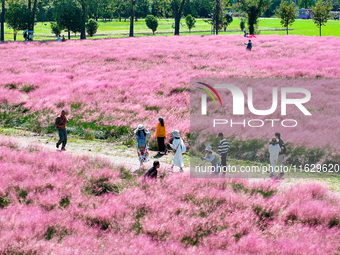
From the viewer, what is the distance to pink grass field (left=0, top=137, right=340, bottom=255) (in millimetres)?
7609

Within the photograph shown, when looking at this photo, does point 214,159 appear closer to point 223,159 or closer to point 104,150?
point 223,159

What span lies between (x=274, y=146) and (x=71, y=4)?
192 feet

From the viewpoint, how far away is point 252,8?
64.2 meters

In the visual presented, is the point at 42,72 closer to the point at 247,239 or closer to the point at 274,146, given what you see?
the point at 274,146

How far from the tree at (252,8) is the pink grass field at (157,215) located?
191 ft

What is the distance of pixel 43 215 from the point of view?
855 cm

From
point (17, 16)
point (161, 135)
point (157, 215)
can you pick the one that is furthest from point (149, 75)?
point (17, 16)

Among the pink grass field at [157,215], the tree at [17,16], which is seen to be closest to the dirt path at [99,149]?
the pink grass field at [157,215]

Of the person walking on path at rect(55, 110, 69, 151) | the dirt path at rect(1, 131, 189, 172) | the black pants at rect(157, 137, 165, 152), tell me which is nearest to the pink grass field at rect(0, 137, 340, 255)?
the dirt path at rect(1, 131, 189, 172)

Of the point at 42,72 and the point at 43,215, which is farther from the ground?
the point at 42,72

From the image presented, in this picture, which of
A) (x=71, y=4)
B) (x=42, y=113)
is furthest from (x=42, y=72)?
(x=71, y=4)

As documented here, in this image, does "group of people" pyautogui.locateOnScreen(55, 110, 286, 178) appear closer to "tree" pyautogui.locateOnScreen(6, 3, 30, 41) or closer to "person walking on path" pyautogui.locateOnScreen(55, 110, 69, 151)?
Answer: "person walking on path" pyautogui.locateOnScreen(55, 110, 69, 151)

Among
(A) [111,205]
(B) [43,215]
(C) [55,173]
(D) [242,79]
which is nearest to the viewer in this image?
(B) [43,215]

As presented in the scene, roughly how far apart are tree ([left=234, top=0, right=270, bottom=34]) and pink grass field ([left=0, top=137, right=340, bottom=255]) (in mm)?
58248
